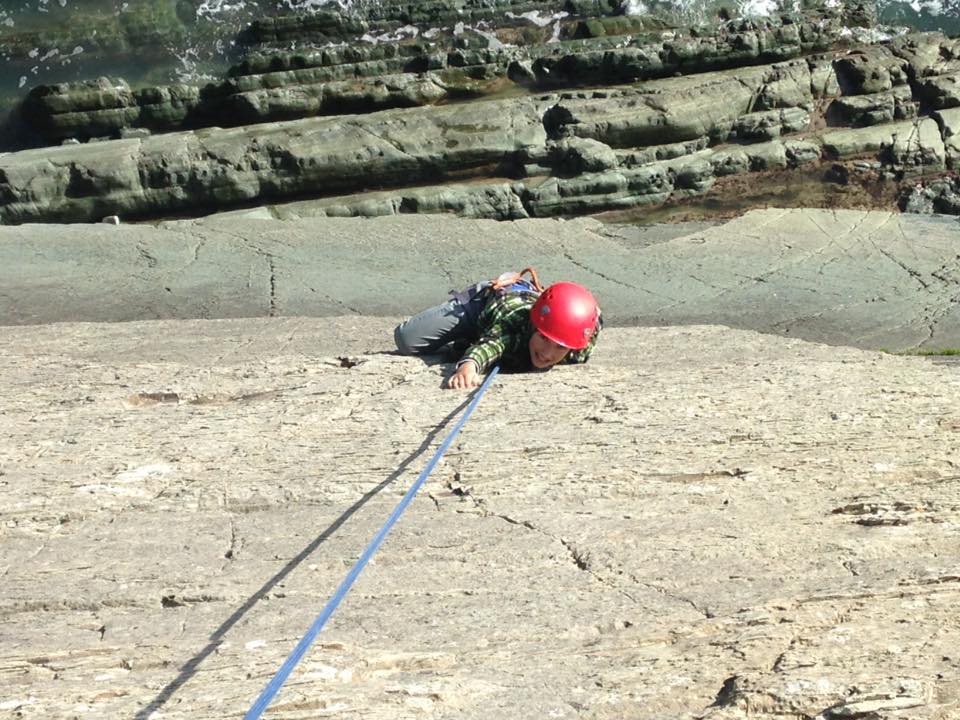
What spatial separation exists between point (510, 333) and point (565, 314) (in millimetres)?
340

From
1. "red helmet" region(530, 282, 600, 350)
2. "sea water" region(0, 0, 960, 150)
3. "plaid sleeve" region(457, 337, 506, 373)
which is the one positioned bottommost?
"plaid sleeve" region(457, 337, 506, 373)

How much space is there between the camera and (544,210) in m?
11.1

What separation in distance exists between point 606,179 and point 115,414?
295 inches

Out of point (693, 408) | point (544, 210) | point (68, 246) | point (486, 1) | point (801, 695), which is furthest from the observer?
point (486, 1)

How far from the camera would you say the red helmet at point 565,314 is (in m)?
4.84

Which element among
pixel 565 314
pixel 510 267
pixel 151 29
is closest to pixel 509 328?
pixel 565 314

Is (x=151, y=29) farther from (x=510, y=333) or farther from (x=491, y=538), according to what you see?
(x=491, y=538)

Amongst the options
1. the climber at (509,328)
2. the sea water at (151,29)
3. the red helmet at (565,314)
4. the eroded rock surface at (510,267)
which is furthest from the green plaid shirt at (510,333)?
the sea water at (151,29)

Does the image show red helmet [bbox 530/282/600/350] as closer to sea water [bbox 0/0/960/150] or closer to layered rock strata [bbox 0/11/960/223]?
layered rock strata [bbox 0/11/960/223]

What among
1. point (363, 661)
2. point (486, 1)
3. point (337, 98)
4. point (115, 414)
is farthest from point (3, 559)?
point (486, 1)

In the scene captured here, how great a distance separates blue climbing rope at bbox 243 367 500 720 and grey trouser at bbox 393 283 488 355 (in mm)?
499

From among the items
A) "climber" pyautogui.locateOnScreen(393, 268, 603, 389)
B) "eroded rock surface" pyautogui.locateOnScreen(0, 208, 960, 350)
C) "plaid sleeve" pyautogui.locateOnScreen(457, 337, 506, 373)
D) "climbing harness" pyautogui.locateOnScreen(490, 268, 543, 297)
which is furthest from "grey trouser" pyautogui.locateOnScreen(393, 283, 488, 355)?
"eroded rock surface" pyautogui.locateOnScreen(0, 208, 960, 350)

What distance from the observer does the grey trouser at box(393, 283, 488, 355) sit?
5.42 metres

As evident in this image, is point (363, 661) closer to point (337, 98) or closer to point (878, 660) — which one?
point (878, 660)
